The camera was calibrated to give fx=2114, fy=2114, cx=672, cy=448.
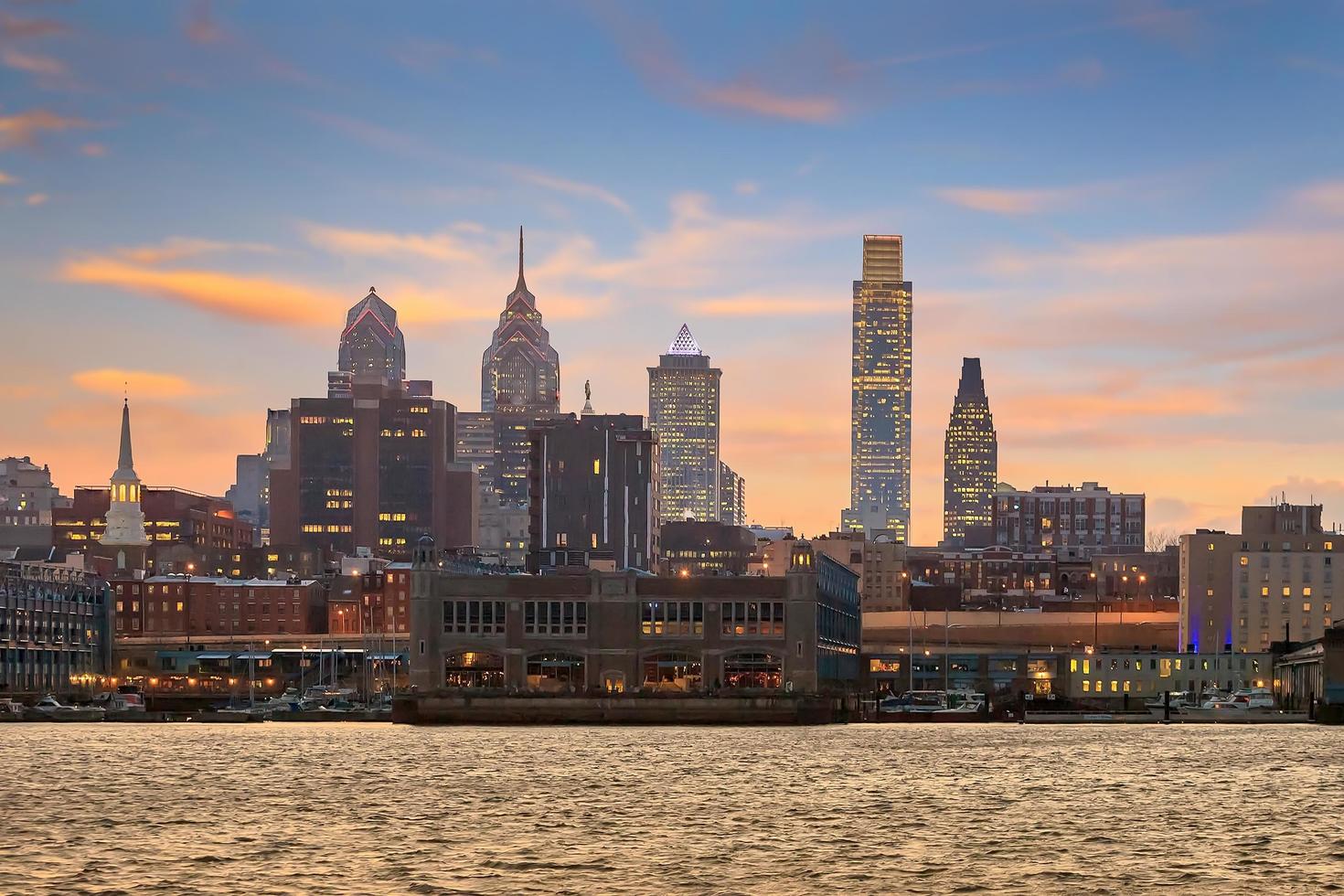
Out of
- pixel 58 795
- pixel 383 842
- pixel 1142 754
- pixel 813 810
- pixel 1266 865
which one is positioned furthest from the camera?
pixel 1142 754

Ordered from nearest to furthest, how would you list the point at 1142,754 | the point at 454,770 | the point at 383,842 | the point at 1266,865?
1. the point at 1266,865
2. the point at 383,842
3. the point at 454,770
4. the point at 1142,754

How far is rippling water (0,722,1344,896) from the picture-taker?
72.2m

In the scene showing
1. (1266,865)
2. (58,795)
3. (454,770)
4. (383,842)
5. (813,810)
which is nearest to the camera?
(1266,865)

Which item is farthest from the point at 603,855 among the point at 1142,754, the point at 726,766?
the point at 1142,754

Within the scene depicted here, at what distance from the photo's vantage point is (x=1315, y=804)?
338 feet

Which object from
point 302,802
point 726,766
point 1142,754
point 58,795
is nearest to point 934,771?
point 726,766

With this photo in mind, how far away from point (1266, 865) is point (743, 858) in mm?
18994

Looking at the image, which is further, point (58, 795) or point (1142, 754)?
point (1142, 754)

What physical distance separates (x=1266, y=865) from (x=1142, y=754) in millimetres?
73526

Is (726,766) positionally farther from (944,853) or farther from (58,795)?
(944,853)

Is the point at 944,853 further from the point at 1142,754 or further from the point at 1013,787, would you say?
the point at 1142,754

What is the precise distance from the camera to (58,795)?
10794 centimetres

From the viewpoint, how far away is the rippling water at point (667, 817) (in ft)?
237

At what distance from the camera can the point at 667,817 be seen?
9394 centimetres
